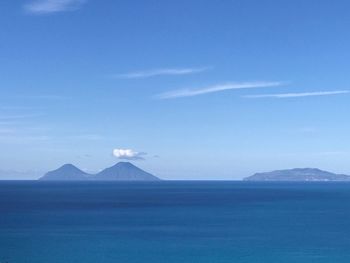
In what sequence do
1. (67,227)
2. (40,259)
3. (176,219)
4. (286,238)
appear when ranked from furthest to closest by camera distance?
(176,219) → (67,227) → (286,238) → (40,259)

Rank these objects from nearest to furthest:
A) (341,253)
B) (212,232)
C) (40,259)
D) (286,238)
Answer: (40,259) → (341,253) → (286,238) → (212,232)

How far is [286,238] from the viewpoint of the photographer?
222ft

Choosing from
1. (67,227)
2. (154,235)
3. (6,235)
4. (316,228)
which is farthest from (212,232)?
(6,235)

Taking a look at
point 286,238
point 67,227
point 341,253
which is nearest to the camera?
point 341,253

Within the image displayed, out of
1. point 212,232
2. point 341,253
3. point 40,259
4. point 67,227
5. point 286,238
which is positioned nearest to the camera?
point 40,259

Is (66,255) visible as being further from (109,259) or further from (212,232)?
(212,232)

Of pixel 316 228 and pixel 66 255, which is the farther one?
pixel 316 228

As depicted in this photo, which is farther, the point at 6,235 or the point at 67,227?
the point at 67,227

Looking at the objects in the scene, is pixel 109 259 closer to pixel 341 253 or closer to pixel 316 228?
pixel 341 253

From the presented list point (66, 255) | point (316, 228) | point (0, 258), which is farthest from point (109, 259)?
point (316, 228)

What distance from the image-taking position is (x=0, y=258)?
50094mm

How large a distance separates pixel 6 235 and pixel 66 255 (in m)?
20.4

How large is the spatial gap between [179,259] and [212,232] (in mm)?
23241

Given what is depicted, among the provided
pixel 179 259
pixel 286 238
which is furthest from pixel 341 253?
pixel 179 259
